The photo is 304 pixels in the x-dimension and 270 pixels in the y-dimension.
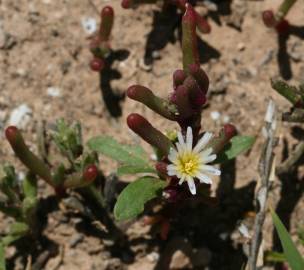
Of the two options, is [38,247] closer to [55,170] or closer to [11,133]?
[55,170]

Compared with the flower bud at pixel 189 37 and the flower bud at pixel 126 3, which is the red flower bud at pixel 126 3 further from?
the flower bud at pixel 189 37

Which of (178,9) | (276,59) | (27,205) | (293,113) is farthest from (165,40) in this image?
(27,205)

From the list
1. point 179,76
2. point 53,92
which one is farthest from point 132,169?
point 53,92

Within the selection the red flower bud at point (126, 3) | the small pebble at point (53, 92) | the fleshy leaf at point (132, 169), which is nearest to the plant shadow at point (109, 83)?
the small pebble at point (53, 92)

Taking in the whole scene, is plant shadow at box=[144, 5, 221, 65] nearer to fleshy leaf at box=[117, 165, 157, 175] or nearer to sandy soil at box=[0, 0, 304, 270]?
sandy soil at box=[0, 0, 304, 270]

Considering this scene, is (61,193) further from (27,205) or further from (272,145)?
(272,145)

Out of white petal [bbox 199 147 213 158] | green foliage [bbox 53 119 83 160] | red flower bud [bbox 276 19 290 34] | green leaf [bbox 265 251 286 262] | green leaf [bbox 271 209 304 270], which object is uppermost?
red flower bud [bbox 276 19 290 34]

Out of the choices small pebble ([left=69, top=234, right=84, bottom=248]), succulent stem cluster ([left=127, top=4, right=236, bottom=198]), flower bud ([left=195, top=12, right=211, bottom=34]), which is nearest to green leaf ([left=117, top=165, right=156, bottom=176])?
succulent stem cluster ([left=127, top=4, right=236, bottom=198])
